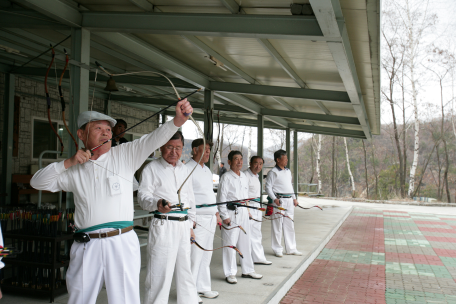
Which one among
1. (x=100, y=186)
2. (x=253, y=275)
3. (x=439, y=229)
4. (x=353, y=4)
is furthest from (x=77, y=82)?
(x=439, y=229)

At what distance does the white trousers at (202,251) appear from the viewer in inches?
149

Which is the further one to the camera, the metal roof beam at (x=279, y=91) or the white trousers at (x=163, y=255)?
the metal roof beam at (x=279, y=91)

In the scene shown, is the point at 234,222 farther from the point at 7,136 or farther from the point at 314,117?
the point at 314,117

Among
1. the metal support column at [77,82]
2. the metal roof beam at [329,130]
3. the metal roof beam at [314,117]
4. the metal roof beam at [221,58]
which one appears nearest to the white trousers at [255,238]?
the metal roof beam at [221,58]

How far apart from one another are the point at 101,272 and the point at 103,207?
1.22 ft

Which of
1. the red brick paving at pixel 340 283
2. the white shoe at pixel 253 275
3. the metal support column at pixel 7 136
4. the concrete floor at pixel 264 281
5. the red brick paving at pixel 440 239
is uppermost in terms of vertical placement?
the metal support column at pixel 7 136

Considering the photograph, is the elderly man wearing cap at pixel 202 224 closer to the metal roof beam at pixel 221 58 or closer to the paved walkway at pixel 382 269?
the paved walkway at pixel 382 269

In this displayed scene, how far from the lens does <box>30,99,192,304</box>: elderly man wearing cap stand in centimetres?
225

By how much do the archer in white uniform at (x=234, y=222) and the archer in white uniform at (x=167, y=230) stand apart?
4.19 ft

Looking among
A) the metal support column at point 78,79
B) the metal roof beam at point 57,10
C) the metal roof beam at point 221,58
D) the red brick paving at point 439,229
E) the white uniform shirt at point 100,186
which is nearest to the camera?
the white uniform shirt at point 100,186

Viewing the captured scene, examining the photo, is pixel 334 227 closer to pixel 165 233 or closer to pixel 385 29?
pixel 165 233

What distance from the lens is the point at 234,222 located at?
15.2 ft

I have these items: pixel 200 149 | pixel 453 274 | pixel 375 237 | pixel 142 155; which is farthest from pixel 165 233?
pixel 375 237

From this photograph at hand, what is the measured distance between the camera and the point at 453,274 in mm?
5859
